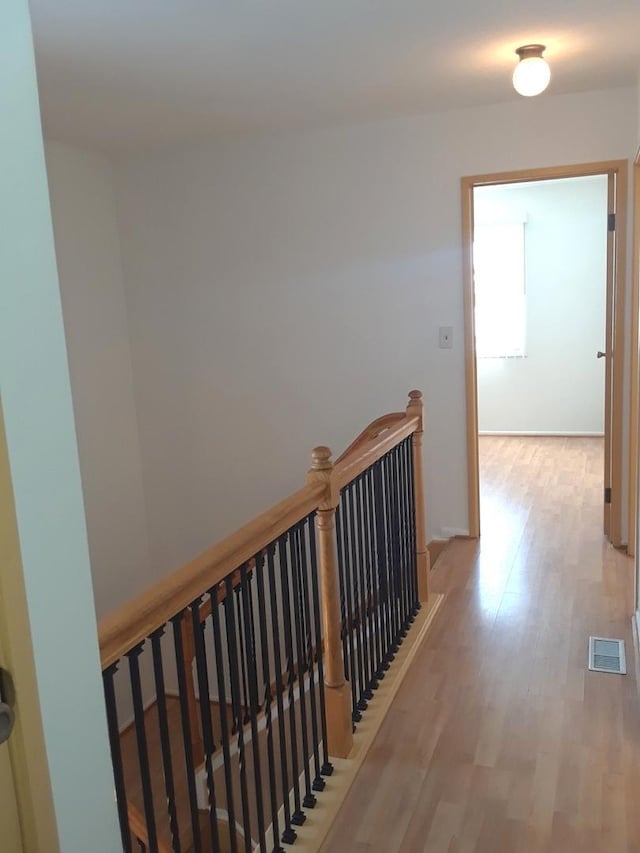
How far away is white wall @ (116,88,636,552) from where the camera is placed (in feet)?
13.3

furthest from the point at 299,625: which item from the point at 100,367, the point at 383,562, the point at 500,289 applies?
the point at 500,289

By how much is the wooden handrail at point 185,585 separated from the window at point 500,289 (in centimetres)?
536

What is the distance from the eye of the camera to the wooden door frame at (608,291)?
12.4 feet

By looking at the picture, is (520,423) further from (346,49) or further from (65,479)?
(65,479)

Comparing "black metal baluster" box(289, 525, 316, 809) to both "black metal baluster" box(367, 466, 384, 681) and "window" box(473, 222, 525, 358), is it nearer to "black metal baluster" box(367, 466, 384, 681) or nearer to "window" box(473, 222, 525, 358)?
"black metal baluster" box(367, 466, 384, 681)

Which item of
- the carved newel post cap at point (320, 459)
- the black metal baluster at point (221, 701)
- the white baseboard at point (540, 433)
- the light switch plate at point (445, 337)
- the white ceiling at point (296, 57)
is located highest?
the white ceiling at point (296, 57)

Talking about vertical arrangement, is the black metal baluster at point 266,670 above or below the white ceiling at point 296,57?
below

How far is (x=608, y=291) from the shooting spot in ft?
12.9

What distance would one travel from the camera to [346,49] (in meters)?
2.94

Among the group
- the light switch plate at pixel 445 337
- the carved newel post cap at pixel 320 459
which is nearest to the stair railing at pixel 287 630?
the carved newel post cap at pixel 320 459

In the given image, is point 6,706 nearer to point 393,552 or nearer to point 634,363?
point 393,552

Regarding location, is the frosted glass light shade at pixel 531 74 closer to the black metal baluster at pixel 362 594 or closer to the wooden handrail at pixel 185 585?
the black metal baluster at pixel 362 594

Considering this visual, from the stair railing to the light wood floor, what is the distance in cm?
19

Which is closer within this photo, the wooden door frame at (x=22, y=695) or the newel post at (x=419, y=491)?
the wooden door frame at (x=22, y=695)
